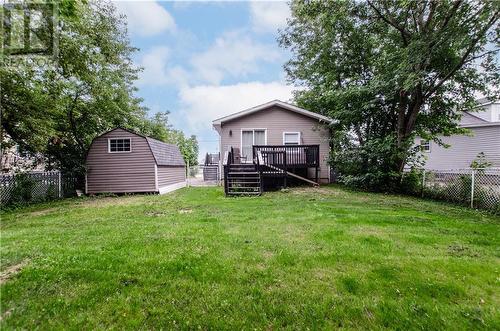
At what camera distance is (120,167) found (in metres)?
11.8

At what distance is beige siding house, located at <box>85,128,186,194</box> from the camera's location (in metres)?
11.7

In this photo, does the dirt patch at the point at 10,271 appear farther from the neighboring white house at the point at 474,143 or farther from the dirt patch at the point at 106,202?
the neighboring white house at the point at 474,143

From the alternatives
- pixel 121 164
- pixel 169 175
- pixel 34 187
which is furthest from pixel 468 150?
pixel 34 187

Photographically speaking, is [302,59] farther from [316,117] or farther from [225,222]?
[225,222]

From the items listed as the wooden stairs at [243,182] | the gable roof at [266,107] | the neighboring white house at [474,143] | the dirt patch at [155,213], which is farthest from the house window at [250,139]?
the neighboring white house at [474,143]

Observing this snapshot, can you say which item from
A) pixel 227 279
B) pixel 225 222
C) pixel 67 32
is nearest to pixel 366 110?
pixel 225 222

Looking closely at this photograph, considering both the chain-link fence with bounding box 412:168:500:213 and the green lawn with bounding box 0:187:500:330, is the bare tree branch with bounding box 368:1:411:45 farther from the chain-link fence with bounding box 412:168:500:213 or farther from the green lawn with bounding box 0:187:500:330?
the green lawn with bounding box 0:187:500:330

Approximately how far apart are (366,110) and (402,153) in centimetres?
289

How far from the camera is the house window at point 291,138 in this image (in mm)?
13625

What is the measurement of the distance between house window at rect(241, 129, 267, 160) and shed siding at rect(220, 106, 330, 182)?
18 centimetres

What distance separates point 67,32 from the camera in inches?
320

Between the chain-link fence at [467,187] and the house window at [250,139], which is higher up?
the house window at [250,139]

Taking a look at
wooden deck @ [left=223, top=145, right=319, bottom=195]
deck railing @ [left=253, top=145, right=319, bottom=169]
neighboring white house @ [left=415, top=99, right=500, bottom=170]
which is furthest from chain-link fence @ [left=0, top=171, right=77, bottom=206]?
neighboring white house @ [left=415, top=99, right=500, bottom=170]

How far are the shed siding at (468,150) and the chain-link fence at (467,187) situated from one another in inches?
360
